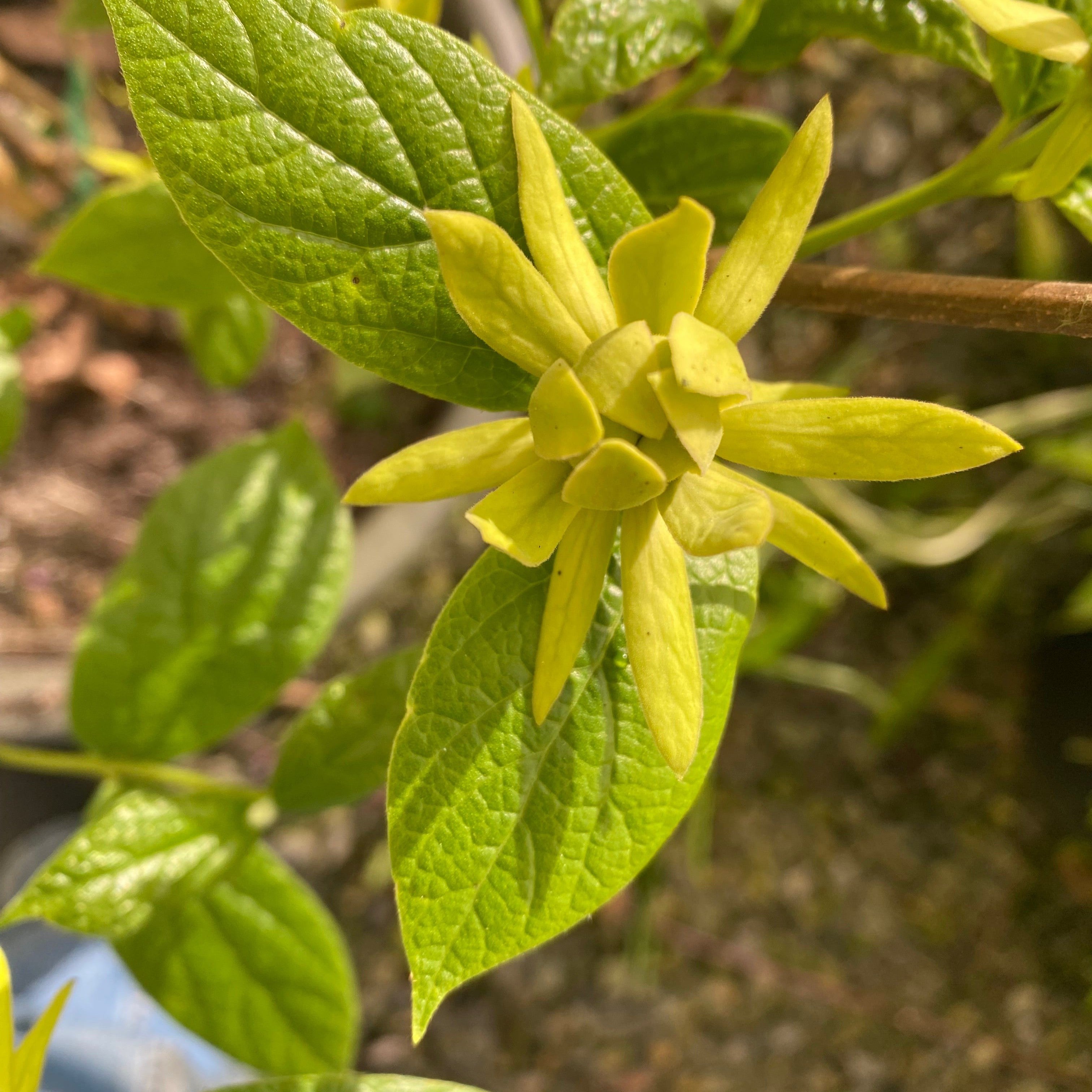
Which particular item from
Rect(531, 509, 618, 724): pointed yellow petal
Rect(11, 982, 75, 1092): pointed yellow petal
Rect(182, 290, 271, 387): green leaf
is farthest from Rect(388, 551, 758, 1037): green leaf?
Rect(182, 290, 271, 387): green leaf

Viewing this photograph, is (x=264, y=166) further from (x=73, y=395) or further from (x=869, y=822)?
(x=869, y=822)

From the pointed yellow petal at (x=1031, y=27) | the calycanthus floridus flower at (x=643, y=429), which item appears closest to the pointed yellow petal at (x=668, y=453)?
the calycanthus floridus flower at (x=643, y=429)

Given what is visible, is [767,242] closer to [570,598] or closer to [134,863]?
[570,598]

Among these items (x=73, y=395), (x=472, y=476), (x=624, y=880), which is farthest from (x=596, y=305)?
(x=73, y=395)

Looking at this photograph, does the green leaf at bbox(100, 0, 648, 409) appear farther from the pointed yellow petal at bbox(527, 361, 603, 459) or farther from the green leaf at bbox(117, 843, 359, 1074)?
the green leaf at bbox(117, 843, 359, 1074)

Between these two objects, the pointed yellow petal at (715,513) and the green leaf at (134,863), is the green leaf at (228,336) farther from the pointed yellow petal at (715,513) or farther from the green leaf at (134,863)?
the pointed yellow petal at (715,513)

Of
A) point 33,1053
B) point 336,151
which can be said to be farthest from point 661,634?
point 33,1053
